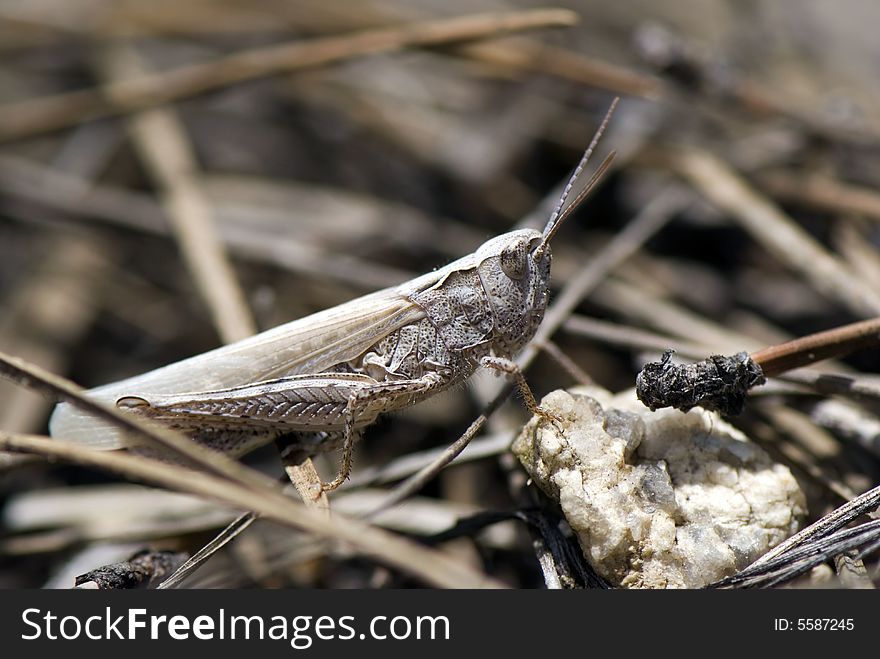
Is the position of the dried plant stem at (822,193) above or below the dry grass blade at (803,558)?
above

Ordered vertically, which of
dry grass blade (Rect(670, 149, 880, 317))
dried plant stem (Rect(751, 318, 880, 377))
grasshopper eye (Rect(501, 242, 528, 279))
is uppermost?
dry grass blade (Rect(670, 149, 880, 317))

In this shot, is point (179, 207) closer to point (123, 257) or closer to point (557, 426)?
point (123, 257)

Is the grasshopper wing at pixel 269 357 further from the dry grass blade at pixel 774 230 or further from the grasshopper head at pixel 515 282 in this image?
the dry grass blade at pixel 774 230

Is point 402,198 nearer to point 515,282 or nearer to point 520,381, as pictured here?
point 515,282

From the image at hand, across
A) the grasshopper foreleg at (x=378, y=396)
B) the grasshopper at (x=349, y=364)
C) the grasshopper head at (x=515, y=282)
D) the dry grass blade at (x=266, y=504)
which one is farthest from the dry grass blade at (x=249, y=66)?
the dry grass blade at (x=266, y=504)

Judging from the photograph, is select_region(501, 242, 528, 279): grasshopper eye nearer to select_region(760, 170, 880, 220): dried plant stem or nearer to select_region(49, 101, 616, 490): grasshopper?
select_region(49, 101, 616, 490): grasshopper

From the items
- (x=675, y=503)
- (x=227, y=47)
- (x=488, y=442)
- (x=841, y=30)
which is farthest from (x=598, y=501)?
(x=841, y=30)

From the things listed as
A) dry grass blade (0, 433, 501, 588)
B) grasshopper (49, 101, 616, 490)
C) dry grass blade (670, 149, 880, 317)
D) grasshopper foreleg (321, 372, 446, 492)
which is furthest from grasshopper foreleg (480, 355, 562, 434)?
dry grass blade (670, 149, 880, 317)
